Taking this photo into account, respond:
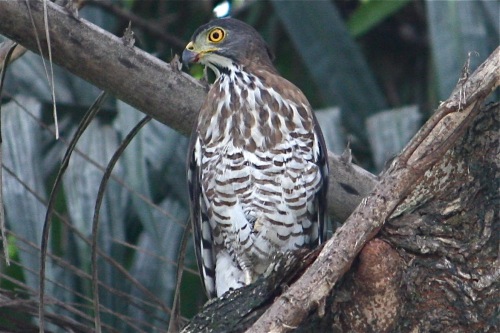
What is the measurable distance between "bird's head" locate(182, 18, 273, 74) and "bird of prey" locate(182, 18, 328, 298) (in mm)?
66

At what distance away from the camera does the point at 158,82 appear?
123 inches

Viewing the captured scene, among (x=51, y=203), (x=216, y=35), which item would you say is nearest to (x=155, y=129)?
(x=216, y=35)

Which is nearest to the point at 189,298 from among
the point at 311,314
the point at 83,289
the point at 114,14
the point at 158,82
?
the point at 83,289

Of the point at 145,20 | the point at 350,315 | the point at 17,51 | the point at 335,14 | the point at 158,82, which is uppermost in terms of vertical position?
the point at 145,20

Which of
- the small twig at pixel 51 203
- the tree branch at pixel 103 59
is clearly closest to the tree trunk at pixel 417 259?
the small twig at pixel 51 203

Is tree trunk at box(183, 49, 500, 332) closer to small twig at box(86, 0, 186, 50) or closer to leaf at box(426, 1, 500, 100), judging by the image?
leaf at box(426, 1, 500, 100)

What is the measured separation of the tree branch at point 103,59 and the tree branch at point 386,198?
0.92m

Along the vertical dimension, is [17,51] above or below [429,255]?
above

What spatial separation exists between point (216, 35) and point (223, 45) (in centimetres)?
5

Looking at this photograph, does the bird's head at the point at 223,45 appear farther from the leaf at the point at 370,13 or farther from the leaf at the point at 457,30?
the leaf at the point at 370,13

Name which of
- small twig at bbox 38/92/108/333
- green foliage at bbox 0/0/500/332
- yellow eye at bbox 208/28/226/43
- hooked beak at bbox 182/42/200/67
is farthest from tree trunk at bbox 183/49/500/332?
yellow eye at bbox 208/28/226/43

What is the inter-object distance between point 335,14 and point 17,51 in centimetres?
330

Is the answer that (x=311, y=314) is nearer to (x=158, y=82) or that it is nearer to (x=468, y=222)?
(x=468, y=222)

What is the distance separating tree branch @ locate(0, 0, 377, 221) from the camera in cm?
297
